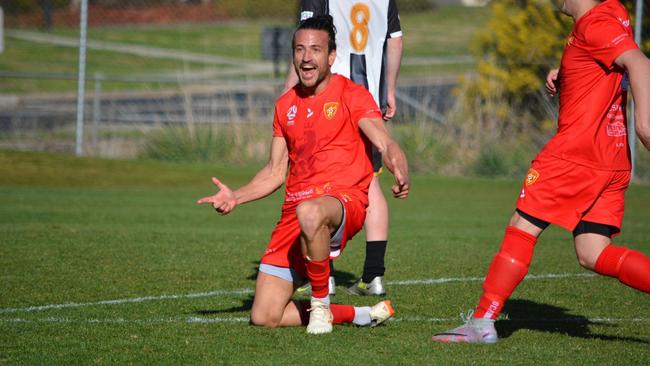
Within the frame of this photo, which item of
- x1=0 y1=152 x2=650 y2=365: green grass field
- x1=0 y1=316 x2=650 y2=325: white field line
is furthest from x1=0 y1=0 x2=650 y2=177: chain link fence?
x1=0 y1=316 x2=650 y2=325: white field line

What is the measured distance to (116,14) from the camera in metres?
27.1

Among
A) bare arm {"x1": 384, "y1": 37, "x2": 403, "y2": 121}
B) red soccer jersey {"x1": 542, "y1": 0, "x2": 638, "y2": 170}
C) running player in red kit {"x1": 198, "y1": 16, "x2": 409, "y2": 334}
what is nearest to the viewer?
red soccer jersey {"x1": 542, "y1": 0, "x2": 638, "y2": 170}

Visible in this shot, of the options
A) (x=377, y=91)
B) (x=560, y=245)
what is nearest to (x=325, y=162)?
(x=377, y=91)

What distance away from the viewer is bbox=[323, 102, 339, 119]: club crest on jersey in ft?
19.0

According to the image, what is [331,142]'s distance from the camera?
580cm

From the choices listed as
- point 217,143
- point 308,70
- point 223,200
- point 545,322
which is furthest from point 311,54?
point 217,143

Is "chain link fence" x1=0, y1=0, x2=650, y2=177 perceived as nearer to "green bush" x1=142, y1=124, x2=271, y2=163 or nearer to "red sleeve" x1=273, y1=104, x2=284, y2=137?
"green bush" x1=142, y1=124, x2=271, y2=163

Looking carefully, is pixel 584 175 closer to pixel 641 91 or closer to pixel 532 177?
pixel 532 177

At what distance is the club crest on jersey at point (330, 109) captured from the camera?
5.80 metres

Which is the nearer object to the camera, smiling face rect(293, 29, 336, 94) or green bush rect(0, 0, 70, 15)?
smiling face rect(293, 29, 336, 94)

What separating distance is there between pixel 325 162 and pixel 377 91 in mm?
1957

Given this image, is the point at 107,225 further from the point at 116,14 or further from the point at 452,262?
the point at 116,14

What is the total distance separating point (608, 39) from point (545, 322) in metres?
1.89

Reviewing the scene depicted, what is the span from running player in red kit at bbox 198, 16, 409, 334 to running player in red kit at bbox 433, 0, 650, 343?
77 centimetres
